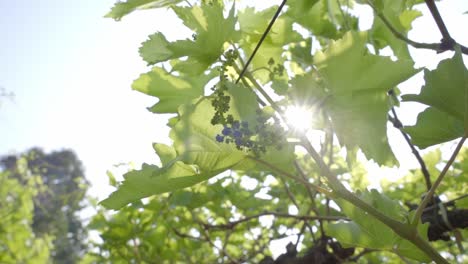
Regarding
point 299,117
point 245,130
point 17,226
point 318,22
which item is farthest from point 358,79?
point 17,226

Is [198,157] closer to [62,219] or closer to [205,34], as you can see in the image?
[205,34]

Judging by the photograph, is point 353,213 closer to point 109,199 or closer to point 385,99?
point 385,99

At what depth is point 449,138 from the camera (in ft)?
2.74

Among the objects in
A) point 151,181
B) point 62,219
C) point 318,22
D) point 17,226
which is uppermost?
point 62,219

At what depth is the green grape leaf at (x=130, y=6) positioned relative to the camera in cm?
93

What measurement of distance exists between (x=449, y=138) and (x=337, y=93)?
9.5 inches

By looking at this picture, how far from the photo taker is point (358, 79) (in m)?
0.79

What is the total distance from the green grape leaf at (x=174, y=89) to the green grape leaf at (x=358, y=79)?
0.36m

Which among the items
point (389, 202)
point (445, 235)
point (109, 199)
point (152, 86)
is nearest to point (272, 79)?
point (152, 86)

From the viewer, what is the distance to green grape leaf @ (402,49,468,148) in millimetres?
707

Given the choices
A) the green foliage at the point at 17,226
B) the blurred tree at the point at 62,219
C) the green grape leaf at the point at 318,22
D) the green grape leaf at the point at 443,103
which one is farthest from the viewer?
the blurred tree at the point at 62,219

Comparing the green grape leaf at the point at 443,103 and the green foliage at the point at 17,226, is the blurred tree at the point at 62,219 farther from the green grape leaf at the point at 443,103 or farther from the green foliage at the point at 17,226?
the green grape leaf at the point at 443,103

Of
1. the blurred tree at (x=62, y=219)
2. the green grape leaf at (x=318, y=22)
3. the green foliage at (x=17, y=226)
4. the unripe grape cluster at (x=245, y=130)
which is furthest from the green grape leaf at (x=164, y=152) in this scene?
the blurred tree at (x=62, y=219)

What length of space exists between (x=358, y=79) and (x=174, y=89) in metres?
0.48
